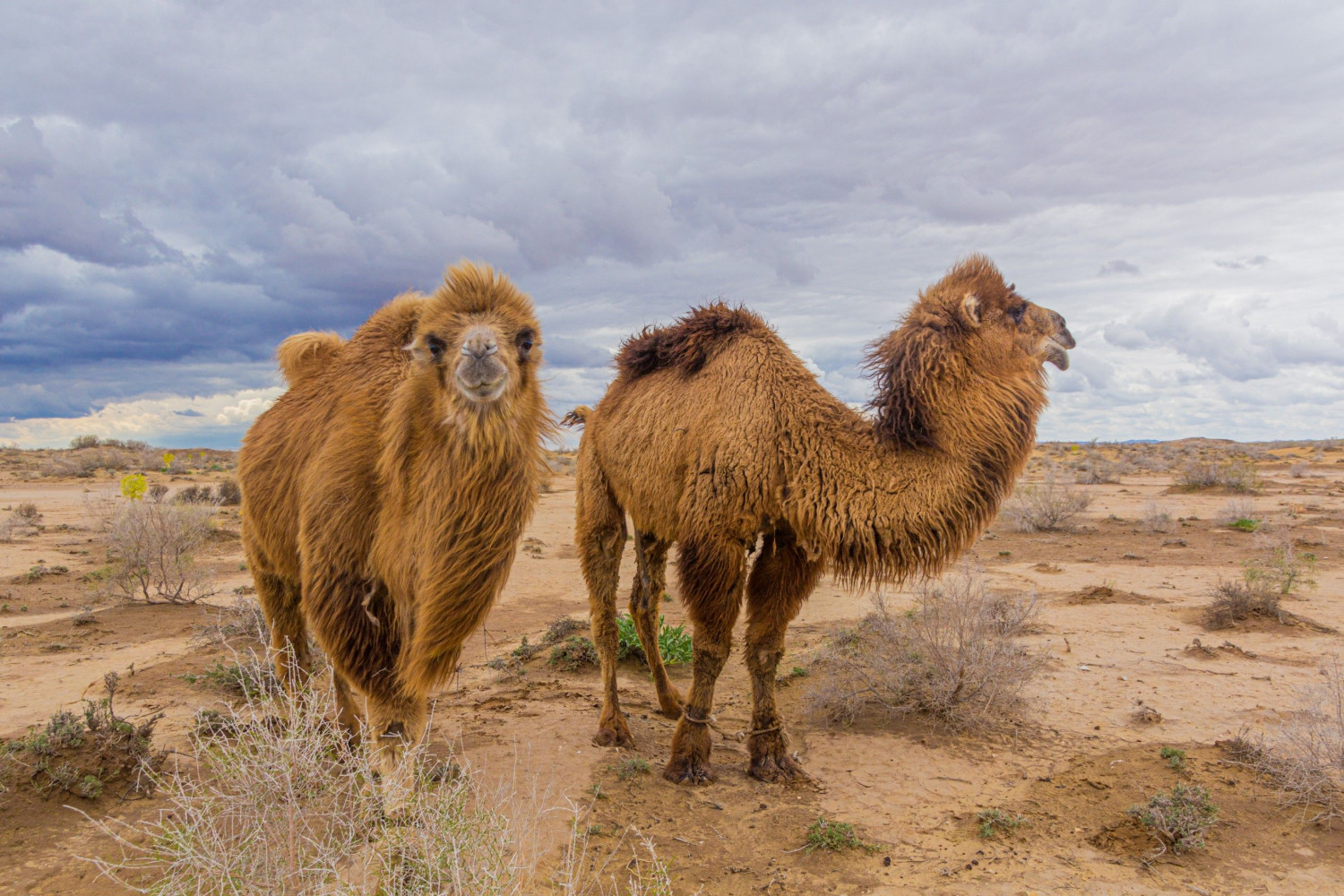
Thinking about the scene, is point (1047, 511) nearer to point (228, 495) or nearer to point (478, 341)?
point (478, 341)

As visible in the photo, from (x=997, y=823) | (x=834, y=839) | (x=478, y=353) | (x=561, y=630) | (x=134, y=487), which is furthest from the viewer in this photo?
(x=134, y=487)

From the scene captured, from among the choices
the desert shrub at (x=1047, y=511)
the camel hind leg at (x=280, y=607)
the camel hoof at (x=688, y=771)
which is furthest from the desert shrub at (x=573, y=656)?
the desert shrub at (x=1047, y=511)

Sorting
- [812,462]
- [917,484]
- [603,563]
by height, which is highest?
[812,462]

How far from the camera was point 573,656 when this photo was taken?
806 cm

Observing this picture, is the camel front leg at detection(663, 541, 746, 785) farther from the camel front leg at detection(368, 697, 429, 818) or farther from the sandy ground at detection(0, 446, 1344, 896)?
the camel front leg at detection(368, 697, 429, 818)

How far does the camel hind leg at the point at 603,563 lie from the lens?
20.1 ft

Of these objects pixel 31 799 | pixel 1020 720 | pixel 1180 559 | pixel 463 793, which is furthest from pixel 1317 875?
pixel 1180 559

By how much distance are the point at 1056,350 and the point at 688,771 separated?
3.94 meters

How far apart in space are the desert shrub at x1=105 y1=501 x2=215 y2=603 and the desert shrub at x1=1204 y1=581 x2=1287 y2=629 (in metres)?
13.7

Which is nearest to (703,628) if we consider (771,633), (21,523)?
(771,633)

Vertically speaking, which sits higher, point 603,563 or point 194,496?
point 603,563

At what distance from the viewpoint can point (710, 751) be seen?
5824 mm

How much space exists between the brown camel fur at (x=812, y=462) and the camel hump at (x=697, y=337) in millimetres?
17

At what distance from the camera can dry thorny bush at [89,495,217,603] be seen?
10.8 m
